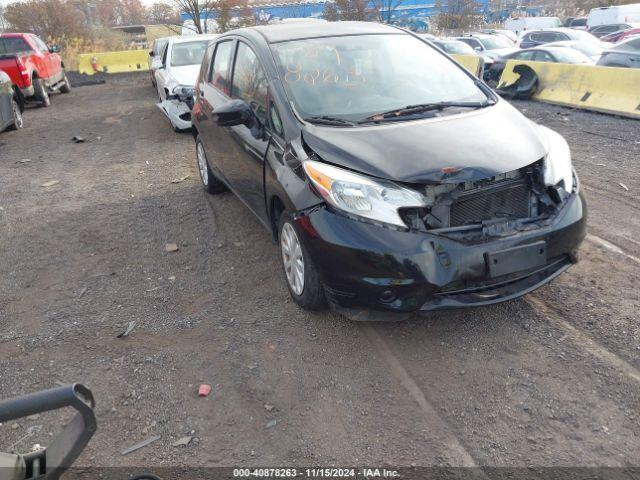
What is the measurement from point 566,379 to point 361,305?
1.20 m

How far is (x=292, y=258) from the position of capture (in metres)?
3.66

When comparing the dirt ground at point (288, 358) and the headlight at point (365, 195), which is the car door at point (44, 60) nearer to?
the dirt ground at point (288, 358)

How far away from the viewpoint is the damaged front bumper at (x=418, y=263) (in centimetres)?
293

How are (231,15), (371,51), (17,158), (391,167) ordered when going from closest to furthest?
(391,167) → (371,51) → (17,158) → (231,15)

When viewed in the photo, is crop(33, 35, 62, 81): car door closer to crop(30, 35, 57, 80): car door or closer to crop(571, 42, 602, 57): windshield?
crop(30, 35, 57, 80): car door

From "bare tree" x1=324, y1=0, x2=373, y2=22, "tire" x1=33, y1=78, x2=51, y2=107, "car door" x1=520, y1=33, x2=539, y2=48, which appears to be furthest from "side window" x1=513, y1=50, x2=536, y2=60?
"bare tree" x1=324, y1=0, x2=373, y2=22

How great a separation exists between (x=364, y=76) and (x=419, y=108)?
0.58 metres

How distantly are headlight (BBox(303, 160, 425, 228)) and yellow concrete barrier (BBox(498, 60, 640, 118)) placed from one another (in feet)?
25.9

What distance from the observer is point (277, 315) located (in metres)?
3.74

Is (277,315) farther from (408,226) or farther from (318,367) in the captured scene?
(408,226)

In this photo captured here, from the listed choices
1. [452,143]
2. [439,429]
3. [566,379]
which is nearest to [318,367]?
[439,429]

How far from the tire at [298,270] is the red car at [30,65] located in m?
11.4

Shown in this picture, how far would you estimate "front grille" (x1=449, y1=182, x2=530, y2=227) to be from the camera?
3.09 m

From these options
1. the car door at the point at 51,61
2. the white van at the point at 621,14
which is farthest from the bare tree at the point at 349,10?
the car door at the point at 51,61
